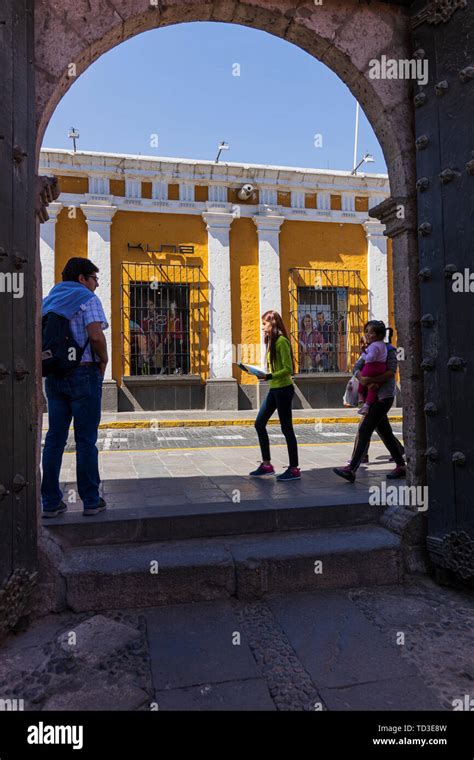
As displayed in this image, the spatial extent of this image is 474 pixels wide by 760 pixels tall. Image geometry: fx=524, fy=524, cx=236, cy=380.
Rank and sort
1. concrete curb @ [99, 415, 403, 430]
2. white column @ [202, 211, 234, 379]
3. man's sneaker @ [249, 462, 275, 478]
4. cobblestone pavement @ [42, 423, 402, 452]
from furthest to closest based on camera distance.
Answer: white column @ [202, 211, 234, 379] < concrete curb @ [99, 415, 403, 430] < cobblestone pavement @ [42, 423, 402, 452] < man's sneaker @ [249, 462, 275, 478]

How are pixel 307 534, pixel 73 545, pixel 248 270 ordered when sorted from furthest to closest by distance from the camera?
pixel 248 270, pixel 307 534, pixel 73 545

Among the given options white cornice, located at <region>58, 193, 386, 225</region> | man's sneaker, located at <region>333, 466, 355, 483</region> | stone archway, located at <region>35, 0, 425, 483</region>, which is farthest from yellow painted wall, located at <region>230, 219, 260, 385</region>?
stone archway, located at <region>35, 0, 425, 483</region>

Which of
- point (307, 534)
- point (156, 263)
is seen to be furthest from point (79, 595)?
point (156, 263)

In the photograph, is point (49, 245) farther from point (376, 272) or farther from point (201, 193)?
point (376, 272)

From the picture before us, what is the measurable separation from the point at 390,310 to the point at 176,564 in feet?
41.7

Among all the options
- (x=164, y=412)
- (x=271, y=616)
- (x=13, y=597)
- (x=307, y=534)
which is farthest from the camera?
(x=164, y=412)

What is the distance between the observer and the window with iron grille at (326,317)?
45.4ft

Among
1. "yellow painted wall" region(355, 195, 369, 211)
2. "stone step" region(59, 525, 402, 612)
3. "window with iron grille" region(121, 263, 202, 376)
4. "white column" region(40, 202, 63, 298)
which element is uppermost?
"yellow painted wall" region(355, 195, 369, 211)

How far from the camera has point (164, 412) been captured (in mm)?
12492

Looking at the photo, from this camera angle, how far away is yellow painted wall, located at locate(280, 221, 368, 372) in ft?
45.5

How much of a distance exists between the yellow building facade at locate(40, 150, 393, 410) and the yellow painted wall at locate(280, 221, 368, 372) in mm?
29

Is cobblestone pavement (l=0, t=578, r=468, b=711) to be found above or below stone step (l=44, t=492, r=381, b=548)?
below

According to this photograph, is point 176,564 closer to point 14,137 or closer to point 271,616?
point 271,616

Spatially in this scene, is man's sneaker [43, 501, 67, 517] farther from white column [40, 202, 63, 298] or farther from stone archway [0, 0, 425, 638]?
white column [40, 202, 63, 298]
